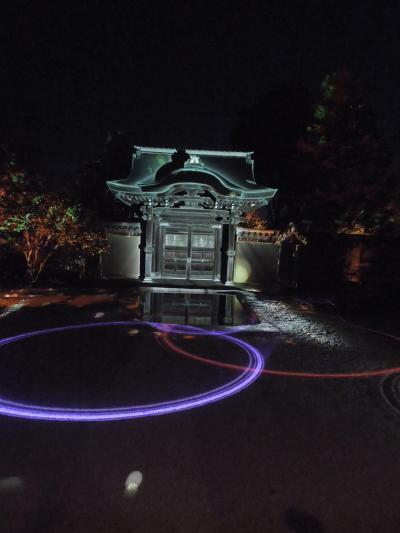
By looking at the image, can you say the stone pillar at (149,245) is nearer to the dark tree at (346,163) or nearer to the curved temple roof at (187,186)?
the curved temple roof at (187,186)

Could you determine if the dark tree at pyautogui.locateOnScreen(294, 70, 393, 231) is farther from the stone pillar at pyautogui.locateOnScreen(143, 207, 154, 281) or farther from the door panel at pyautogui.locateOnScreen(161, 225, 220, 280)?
the stone pillar at pyautogui.locateOnScreen(143, 207, 154, 281)

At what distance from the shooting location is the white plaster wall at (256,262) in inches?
653

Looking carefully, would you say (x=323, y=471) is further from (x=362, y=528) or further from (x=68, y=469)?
(x=68, y=469)

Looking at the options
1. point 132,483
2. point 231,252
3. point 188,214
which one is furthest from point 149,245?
point 132,483

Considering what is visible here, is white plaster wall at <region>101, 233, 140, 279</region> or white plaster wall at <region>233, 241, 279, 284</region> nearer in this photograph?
white plaster wall at <region>101, 233, 140, 279</region>

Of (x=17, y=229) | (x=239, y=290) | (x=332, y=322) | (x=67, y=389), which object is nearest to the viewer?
(x=67, y=389)

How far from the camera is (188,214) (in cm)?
1623

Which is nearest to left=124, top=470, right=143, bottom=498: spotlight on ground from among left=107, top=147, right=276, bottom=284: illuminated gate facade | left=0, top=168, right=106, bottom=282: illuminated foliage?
left=0, top=168, right=106, bottom=282: illuminated foliage

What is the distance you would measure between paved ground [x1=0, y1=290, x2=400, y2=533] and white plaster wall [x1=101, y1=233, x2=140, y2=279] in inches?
392

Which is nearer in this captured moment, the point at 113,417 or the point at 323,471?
the point at 323,471

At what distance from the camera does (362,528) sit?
95.6 inches

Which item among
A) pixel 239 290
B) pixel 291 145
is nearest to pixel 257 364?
pixel 239 290

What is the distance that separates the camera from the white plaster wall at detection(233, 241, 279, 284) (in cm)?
1658

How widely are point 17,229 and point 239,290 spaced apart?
8555 mm
